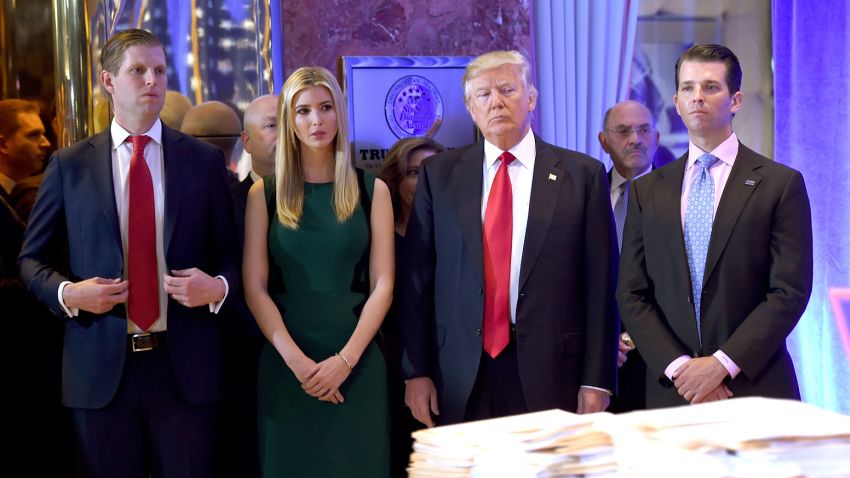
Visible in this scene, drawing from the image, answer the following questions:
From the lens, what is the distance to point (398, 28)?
15.0ft

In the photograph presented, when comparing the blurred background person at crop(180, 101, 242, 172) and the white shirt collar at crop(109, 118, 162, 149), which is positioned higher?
the blurred background person at crop(180, 101, 242, 172)

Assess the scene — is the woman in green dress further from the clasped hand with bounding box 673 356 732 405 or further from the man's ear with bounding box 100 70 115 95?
the clasped hand with bounding box 673 356 732 405

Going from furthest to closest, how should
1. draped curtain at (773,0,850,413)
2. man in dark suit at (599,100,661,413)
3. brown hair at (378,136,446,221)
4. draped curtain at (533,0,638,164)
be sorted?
draped curtain at (773,0,850,413)
draped curtain at (533,0,638,164)
man in dark suit at (599,100,661,413)
brown hair at (378,136,446,221)

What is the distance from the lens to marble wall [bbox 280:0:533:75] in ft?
14.6

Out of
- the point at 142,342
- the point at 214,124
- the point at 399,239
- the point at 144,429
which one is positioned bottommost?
the point at 144,429

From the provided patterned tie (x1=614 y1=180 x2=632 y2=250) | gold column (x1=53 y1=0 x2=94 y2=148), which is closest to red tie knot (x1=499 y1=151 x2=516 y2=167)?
patterned tie (x1=614 y1=180 x2=632 y2=250)

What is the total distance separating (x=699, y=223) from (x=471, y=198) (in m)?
0.68

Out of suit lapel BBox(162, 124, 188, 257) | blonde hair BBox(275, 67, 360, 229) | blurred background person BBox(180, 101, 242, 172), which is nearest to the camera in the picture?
suit lapel BBox(162, 124, 188, 257)

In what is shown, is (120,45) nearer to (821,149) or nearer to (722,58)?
(722,58)

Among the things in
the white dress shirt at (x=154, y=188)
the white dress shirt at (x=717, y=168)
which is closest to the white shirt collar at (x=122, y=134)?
the white dress shirt at (x=154, y=188)

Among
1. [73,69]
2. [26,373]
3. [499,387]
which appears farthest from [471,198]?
[73,69]

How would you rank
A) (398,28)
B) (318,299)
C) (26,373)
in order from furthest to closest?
(398,28) → (26,373) → (318,299)

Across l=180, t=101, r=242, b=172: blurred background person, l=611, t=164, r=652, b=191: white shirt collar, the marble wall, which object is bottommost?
l=611, t=164, r=652, b=191: white shirt collar

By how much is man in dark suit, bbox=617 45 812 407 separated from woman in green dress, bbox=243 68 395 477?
2.69ft
